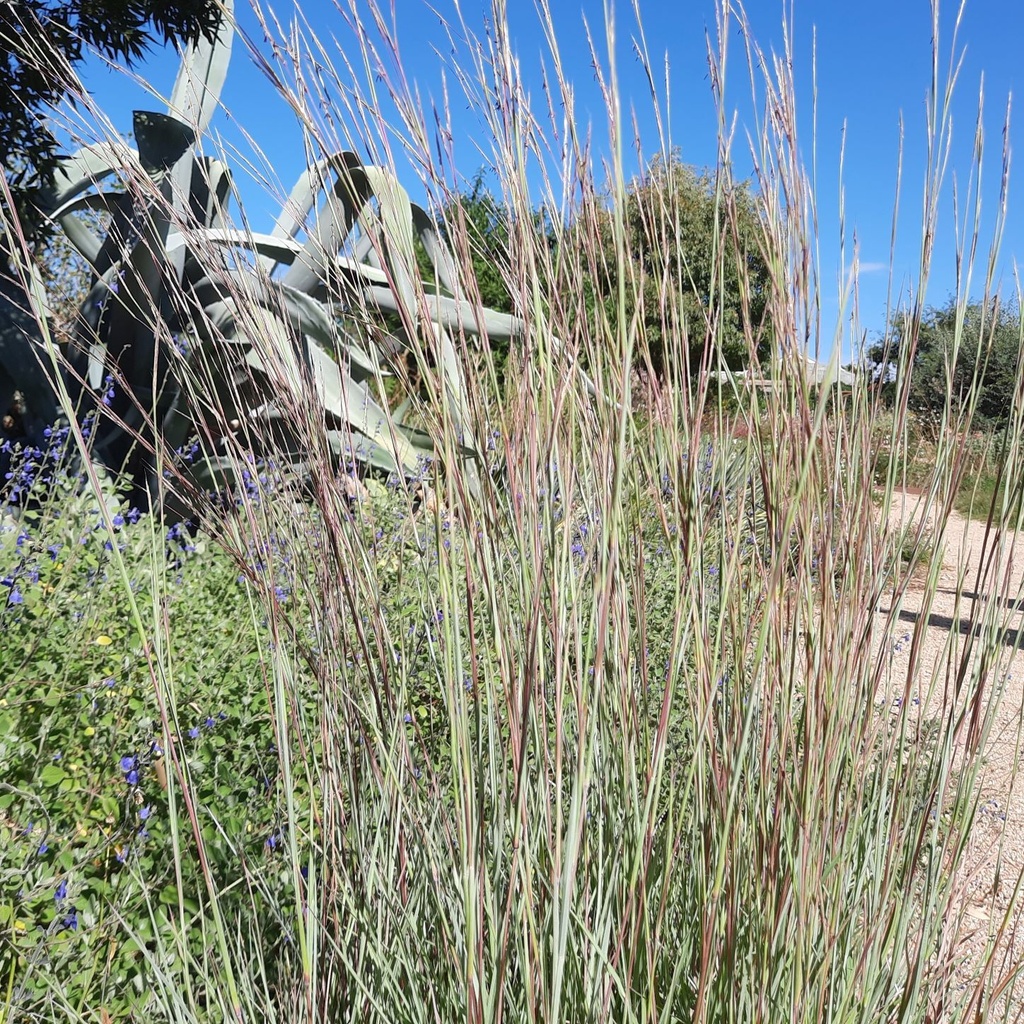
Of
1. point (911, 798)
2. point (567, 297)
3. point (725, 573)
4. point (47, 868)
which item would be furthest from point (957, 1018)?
A: point (47, 868)

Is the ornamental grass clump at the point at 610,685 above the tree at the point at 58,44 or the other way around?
the other way around

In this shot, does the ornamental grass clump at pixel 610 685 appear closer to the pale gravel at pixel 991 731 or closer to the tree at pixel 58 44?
the pale gravel at pixel 991 731

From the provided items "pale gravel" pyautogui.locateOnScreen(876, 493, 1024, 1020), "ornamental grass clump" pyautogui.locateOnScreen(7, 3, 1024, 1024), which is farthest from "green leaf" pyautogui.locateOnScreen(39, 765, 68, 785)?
"pale gravel" pyautogui.locateOnScreen(876, 493, 1024, 1020)

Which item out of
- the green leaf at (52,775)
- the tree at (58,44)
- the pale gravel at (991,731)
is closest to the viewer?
the pale gravel at (991,731)

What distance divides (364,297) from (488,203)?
21 centimetres

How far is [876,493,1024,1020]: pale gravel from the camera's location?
119cm

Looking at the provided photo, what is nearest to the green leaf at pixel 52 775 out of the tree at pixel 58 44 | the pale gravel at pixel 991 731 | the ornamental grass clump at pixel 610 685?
the ornamental grass clump at pixel 610 685

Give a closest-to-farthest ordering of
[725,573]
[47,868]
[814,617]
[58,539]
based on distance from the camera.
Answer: [725,573]
[814,617]
[47,868]
[58,539]

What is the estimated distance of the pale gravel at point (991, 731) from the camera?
1.19 meters

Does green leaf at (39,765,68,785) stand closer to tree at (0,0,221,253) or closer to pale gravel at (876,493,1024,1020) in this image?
pale gravel at (876,493,1024,1020)

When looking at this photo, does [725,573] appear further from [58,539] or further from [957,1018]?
[58,539]

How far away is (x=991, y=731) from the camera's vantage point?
1574mm

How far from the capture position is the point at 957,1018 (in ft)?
4.18

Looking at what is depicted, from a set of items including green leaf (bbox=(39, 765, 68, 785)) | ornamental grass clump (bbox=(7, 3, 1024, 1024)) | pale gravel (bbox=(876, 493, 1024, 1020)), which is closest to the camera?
ornamental grass clump (bbox=(7, 3, 1024, 1024))
